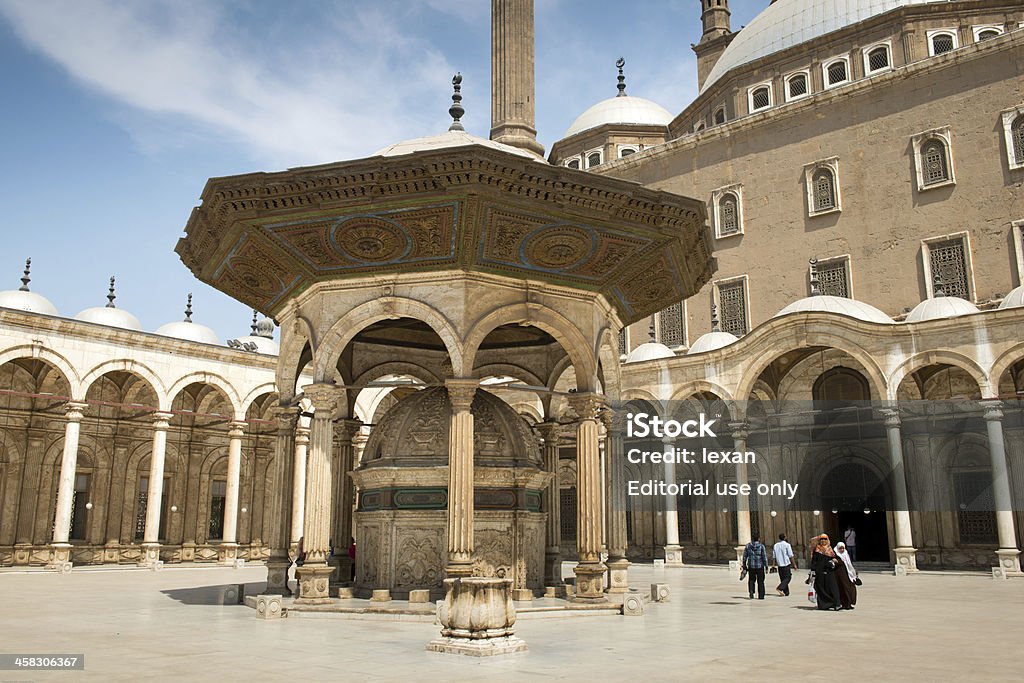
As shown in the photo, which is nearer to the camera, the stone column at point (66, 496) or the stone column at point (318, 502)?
the stone column at point (318, 502)

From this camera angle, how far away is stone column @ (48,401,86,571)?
20.9m

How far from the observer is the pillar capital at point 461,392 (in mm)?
9766

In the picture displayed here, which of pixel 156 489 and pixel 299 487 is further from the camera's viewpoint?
pixel 299 487

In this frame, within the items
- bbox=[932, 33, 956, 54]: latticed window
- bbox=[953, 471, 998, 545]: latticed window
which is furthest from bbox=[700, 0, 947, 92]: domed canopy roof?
bbox=[953, 471, 998, 545]: latticed window

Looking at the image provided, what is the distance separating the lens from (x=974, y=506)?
22.0 meters

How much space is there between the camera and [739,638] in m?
7.96

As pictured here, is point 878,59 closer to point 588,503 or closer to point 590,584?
point 588,503

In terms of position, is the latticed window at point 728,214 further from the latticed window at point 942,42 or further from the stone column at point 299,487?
the stone column at point 299,487

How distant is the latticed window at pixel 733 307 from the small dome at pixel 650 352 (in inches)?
85.3

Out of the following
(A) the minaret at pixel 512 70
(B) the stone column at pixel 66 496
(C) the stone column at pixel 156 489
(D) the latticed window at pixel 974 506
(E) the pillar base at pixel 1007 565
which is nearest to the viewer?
(A) the minaret at pixel 512 70

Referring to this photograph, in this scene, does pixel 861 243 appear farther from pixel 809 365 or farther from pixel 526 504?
pixel 526 504

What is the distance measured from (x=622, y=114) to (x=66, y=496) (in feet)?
86.4

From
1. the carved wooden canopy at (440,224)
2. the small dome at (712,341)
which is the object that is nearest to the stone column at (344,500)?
the carved wooden canopy at (440,224)

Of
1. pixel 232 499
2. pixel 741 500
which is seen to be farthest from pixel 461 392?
pixel 232 499
